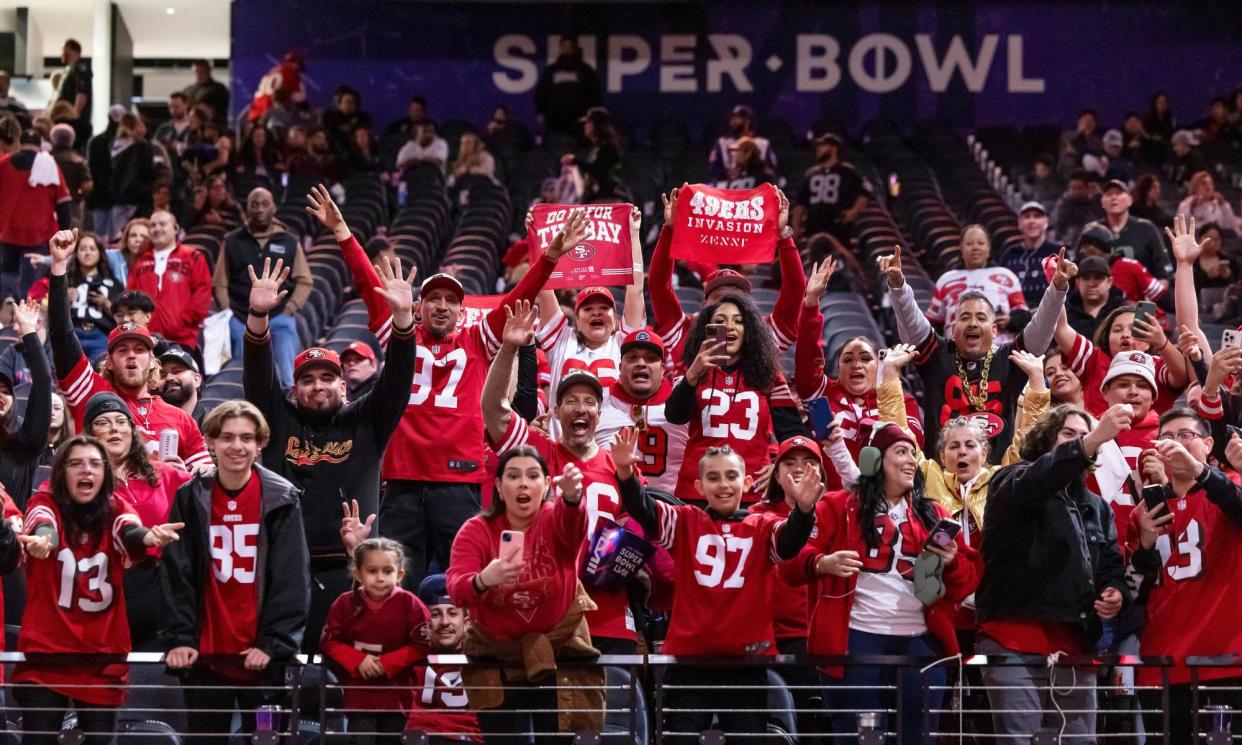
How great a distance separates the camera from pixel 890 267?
7.96m

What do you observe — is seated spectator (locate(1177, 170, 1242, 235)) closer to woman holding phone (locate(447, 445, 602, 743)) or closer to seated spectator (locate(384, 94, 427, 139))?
seated spectator (locate(384, 94, 427, 139))

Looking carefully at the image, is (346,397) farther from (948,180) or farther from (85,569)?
(948,180)

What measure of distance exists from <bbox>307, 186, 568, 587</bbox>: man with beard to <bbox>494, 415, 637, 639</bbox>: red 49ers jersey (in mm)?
382

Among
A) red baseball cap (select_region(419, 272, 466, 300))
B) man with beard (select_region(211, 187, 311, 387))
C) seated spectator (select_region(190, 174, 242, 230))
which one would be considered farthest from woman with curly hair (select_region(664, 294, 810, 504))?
seated spectator (select_region(190, 174, 242, 230))

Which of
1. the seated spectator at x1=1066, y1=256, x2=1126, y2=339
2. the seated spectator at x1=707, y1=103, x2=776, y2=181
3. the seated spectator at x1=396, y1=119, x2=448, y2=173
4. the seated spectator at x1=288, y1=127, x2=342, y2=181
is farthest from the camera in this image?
the seated spectator at x1=396, y1=119, x2=448, y2=173

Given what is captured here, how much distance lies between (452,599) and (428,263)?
8.37 metres

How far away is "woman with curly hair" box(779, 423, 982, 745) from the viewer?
20.1 ft

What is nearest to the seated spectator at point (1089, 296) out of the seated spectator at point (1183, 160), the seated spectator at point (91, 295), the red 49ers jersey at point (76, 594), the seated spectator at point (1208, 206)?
the red 49ers jersey at point (76, 594)

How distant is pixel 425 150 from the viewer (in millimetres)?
17156

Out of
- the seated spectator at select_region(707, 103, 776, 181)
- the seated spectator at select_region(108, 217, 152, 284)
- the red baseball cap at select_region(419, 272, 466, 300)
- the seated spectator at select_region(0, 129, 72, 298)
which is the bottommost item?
the red baseball cap at select_region(419, 272, 466, 300)

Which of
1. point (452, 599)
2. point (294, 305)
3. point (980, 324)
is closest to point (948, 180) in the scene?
point (294, 305)

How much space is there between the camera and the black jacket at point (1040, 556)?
6.17 meters

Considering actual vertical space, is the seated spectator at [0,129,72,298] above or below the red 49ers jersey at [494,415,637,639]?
above

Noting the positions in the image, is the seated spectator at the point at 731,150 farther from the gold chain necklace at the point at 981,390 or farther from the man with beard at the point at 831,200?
the gold chain necklace at the point at 981,390
